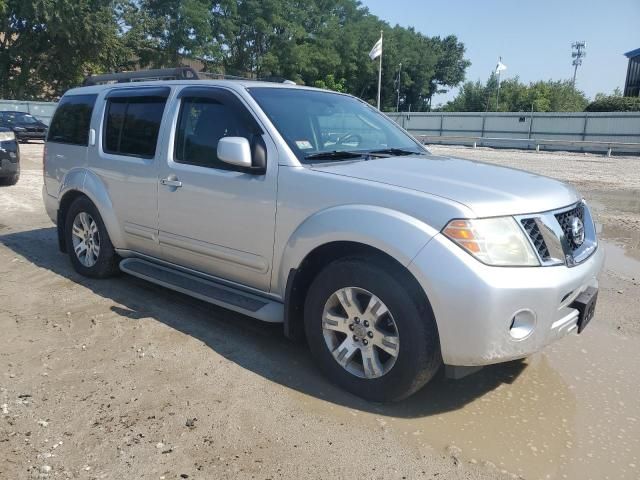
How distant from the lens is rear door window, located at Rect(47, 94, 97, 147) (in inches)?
212

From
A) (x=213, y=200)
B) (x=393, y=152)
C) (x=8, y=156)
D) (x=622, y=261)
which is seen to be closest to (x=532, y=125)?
(x=622, y=261)

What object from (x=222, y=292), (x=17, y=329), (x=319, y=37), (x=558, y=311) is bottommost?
(x=17, y=329)

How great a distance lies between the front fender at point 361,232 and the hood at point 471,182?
0.72ft

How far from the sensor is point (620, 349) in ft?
13.6

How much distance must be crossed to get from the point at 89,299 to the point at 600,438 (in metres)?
4.07

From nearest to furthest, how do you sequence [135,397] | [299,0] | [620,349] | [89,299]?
1. [135,397]
2. [620,349]
3. [89,299]
4. [299,0]

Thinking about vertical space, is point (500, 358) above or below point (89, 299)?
above

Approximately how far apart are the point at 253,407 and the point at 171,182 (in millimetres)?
1935

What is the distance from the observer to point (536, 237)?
298cm

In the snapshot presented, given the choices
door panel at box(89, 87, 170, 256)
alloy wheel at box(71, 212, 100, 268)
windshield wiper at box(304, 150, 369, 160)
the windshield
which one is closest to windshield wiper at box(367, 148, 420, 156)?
the windshield

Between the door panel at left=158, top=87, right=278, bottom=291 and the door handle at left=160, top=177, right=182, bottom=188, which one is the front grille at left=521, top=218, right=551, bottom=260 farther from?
the door handle at left=160, top=177, right=182, bottom=188

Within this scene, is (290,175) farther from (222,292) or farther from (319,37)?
(319,37)

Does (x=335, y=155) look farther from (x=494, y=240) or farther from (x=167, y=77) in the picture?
(x=167, y=77)

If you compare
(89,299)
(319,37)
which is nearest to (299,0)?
(319,37)
